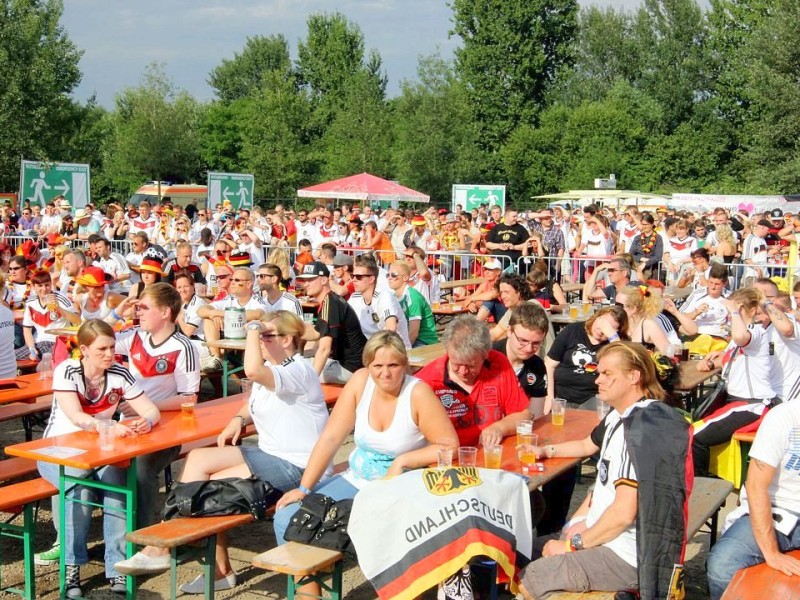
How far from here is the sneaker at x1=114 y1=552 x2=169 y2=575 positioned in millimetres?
4578

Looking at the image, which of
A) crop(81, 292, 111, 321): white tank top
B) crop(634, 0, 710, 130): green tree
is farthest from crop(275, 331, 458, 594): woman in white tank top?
crop(634, 0, 710, 130): green tree

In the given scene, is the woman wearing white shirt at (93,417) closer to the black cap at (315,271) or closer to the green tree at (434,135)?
the black cap at (315,271)

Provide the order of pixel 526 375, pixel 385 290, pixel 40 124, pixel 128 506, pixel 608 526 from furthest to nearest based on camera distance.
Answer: pixel 40 124 < pixel 385 290 < pixel 526 375 < pixel 128 506 < pixel 608 526

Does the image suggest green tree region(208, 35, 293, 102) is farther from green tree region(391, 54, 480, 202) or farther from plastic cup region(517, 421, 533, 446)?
plastic cup region(517, 421, 533, 446)

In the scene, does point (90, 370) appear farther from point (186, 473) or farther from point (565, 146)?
point (565, 146)

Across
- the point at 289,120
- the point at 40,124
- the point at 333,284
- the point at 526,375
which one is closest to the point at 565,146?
the point at 289,120

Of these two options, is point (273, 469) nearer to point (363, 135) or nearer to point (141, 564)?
point (141, 564)

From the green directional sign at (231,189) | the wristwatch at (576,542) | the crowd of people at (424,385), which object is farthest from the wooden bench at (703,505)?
the green directional sign at (231,189)

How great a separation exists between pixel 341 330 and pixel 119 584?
9.79 ft

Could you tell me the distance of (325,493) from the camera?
4453 mm

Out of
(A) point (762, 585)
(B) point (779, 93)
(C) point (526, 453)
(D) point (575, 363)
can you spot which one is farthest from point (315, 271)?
(B) point (779, 93)

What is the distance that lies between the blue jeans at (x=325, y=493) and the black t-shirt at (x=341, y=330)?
2774 mm

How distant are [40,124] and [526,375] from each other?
25813 mm

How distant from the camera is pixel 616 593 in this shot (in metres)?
3.66
